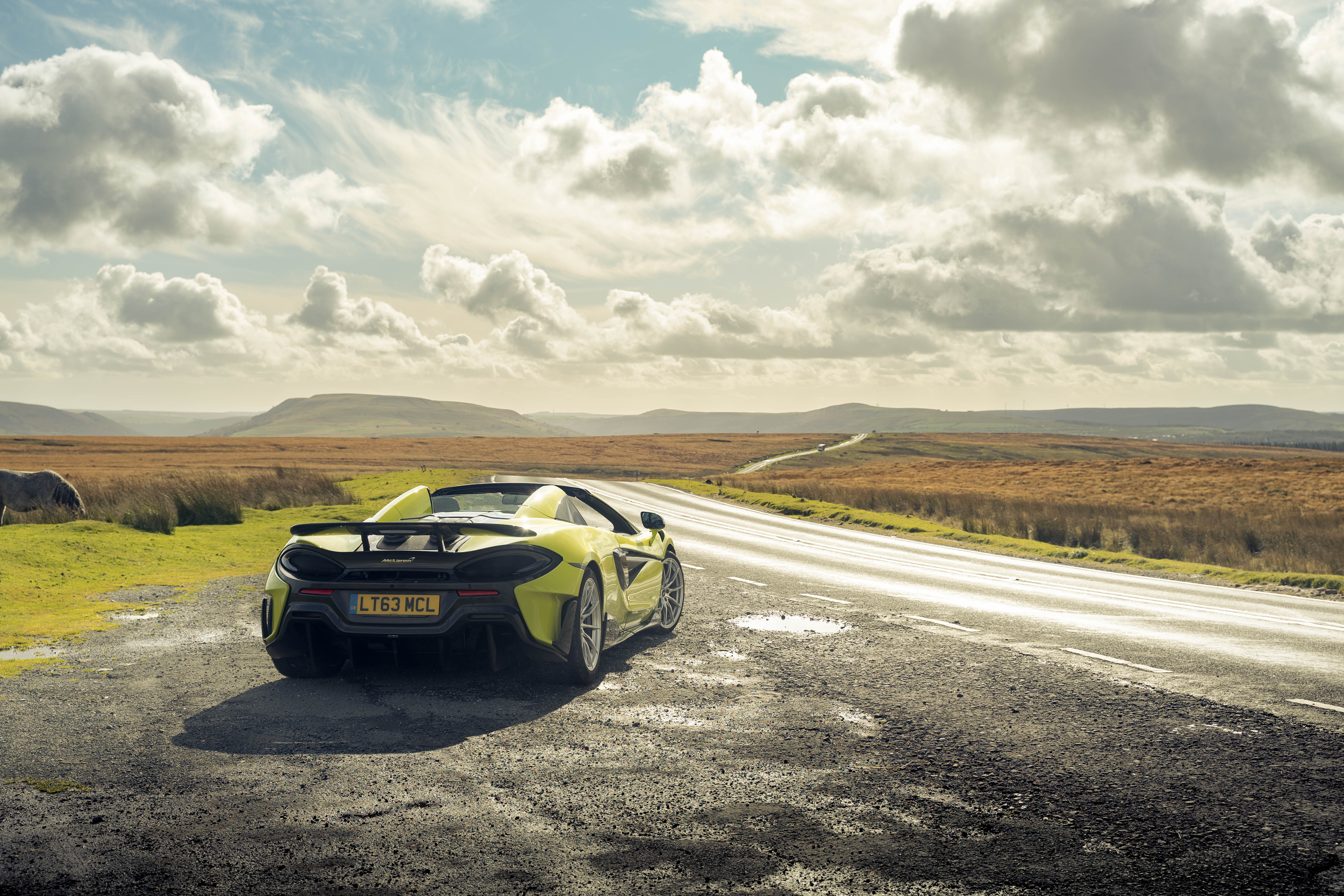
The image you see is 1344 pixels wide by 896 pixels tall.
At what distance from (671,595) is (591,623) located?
7.56ft

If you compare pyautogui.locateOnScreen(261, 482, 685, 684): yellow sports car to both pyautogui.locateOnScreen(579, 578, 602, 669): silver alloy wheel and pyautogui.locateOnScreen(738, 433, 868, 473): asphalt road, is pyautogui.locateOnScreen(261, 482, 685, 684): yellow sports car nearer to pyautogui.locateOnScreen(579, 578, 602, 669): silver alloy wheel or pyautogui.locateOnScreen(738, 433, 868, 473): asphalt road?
pyautogui.locateOnScreen(579, 578, 602, 669): silver alloy wheel

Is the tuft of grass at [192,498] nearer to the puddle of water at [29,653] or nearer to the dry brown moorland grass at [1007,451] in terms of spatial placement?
the puddle of water at [29,653]

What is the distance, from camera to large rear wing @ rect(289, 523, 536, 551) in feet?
21.6

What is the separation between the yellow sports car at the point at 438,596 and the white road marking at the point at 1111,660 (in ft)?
13.7

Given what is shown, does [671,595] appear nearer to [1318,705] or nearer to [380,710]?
[380,710]

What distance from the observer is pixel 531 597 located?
6.36 m

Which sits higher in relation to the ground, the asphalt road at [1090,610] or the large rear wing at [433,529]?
the large rear wing at [433,529]

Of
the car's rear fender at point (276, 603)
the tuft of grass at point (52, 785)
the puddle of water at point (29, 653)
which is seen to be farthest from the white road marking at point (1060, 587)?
the puddle of water at point (29, 653)

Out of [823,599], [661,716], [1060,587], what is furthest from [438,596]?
[1060,587]

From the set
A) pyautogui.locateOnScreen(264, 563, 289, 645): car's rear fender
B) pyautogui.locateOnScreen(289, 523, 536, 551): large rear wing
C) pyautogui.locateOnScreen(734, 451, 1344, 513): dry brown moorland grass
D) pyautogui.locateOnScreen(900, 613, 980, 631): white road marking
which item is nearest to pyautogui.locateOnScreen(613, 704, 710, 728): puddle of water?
pyautogui.locateOnScreen(289, 523, 536, 551): large rear wing

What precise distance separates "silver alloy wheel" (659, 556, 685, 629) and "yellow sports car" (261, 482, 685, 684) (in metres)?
1.77

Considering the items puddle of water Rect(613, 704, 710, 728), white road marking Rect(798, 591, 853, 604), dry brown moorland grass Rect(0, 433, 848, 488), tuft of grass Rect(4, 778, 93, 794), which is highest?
tuft of grass Rect(4, 778, 93, 794)

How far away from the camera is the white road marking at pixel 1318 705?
6391mm

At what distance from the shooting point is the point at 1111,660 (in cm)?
817
